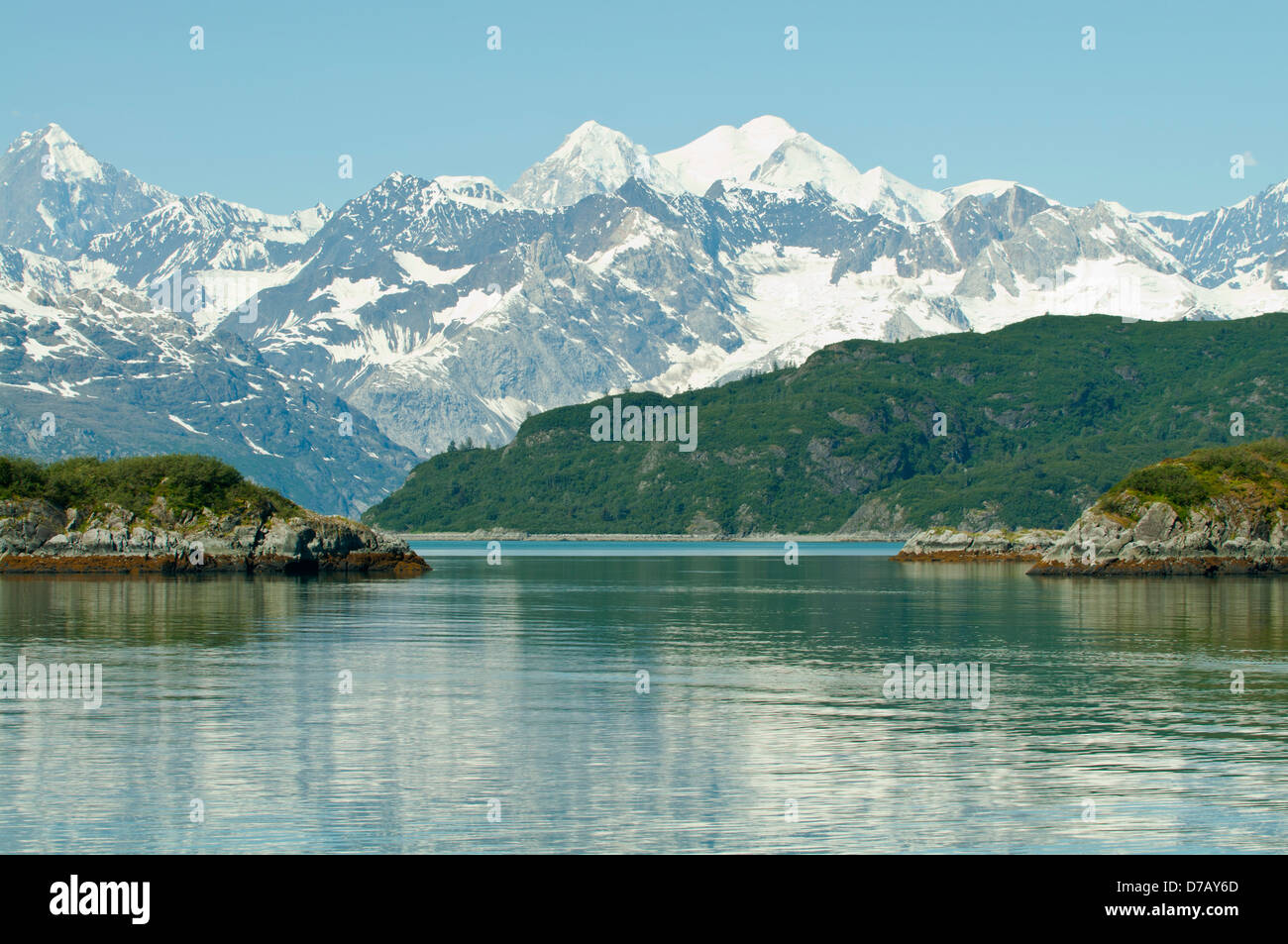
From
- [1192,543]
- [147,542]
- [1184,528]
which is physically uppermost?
[147,542]

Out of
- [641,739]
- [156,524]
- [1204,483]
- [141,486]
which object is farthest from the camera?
[1204,483]

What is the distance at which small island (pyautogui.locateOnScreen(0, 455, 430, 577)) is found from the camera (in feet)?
542

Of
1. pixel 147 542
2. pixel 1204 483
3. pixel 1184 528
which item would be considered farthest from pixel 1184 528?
pixel 147 542

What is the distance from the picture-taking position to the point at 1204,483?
17938cm

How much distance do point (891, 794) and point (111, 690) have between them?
36.0 meters

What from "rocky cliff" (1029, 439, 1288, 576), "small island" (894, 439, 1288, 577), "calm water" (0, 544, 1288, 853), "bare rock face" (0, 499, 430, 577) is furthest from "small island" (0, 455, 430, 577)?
"rocky cliff" (1029, 439, 1288, 576)

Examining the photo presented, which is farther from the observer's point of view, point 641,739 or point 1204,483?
point 1204,483

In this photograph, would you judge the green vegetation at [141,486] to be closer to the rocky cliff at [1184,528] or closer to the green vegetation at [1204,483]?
the rocky cliff at [1184,528]

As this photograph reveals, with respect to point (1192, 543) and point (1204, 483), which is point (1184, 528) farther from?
point (1204, 483)

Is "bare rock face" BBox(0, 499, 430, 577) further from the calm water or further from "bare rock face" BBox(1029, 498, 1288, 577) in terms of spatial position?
"bare rock face" BBox(1029, 498, 1288, 577)

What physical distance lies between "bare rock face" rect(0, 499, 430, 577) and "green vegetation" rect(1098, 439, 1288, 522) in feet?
325

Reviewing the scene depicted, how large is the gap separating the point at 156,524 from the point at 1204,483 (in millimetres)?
125015

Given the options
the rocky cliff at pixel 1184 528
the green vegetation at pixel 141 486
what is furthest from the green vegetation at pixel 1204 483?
the green vegetation at pixel 141 486
